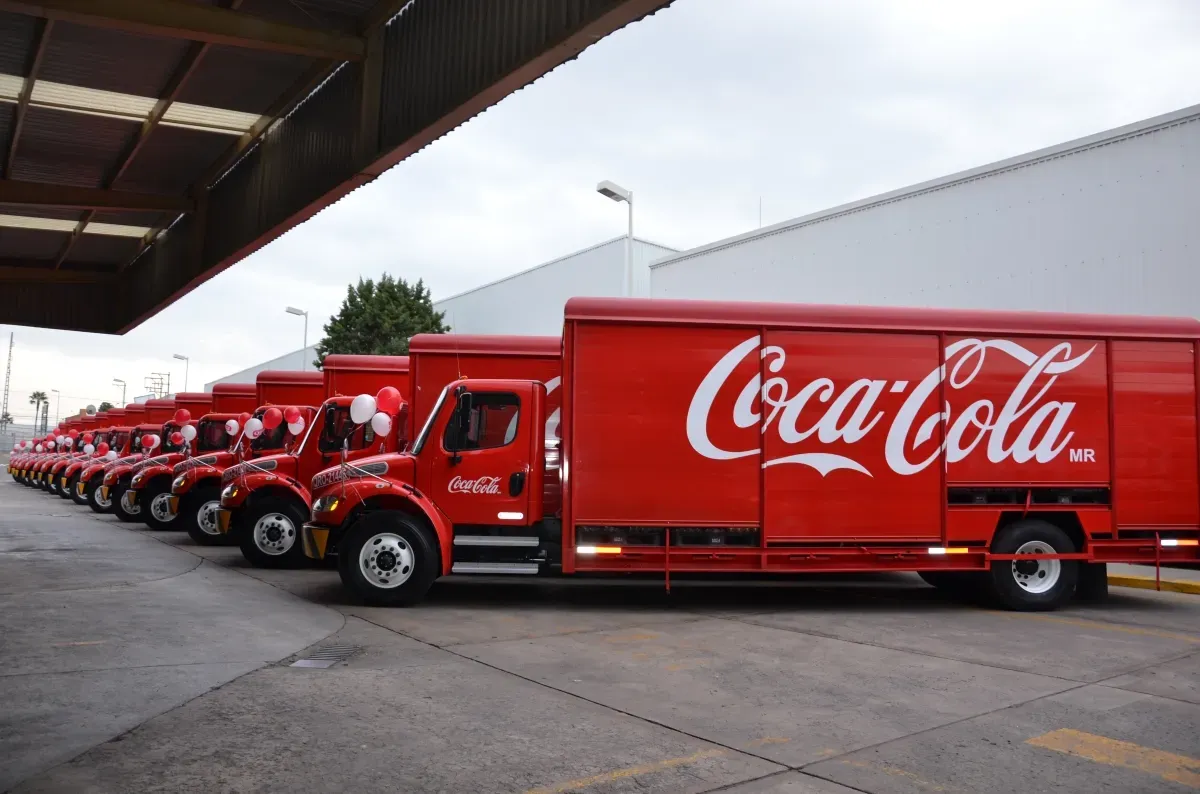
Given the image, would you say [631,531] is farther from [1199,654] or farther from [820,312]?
[1199,654]

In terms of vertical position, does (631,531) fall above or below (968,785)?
above

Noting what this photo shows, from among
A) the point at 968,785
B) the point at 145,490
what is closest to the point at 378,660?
the point at 968,785

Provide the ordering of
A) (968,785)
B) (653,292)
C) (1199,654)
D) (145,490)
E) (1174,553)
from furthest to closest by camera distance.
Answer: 1. (653,292)
2. (145,490)
3. (1174,553)
4. (1199,654)
5. (968,785)

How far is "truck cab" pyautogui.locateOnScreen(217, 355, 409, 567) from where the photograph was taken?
12102mm

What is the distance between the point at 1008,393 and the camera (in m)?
9.66

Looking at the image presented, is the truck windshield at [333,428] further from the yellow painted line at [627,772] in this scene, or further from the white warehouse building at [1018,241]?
the white warehouse building at [1018,241]

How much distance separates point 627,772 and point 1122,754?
2717 mm

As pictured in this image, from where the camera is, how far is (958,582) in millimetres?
10594

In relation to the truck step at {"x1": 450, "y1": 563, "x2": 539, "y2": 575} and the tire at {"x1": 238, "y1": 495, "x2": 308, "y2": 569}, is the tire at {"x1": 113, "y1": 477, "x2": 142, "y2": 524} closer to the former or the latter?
the tire at {"x1": 238, "y1": 495, "x2": 308, "y2": 569}

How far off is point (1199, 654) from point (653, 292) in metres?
18.9

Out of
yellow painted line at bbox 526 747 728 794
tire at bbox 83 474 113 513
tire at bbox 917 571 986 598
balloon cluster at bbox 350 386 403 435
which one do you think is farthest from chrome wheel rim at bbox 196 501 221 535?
yellow painted line at bbox 526 747 728 794

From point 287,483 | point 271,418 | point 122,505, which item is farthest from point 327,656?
point 122,505

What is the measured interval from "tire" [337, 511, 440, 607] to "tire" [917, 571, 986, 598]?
5.36 meters

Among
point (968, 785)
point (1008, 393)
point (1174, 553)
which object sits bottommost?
point (968, 785)
